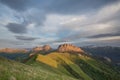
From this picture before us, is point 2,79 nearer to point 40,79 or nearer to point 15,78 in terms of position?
point 15,78

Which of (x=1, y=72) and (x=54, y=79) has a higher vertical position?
(x=1, y=72)

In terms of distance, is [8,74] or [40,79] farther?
[40,79]

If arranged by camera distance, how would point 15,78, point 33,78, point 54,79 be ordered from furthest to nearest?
1. point 54,79
2. point 33,78
3. point 15,78

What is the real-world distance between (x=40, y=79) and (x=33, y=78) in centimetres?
188

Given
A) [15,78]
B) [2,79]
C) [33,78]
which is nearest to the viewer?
[2,79]

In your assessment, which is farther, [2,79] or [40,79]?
[40,79]

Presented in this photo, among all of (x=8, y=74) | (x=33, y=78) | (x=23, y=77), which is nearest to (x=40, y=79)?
(x=33, y=78)

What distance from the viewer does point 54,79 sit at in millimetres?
45969

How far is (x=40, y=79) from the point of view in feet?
133

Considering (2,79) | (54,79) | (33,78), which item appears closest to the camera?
(2,79)

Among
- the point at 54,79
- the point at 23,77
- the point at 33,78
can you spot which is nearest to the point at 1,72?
the point at 23,77

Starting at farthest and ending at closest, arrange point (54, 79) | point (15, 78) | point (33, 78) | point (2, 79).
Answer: point (54, 79), point (33, 78), point (15, 78), point (2, 79)

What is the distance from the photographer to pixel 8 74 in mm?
35562

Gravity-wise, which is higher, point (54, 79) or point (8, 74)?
point (8, 74)
